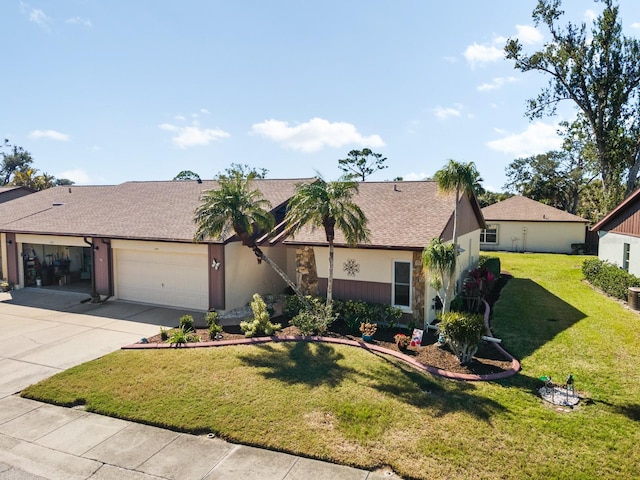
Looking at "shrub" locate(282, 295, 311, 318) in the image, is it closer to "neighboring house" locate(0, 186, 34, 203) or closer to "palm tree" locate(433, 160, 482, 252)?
"palm tree" locate(433, 160, 482, 252)

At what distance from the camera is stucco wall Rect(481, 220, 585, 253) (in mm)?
33375

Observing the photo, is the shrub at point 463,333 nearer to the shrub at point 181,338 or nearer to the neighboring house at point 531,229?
the shrub at point 181,338

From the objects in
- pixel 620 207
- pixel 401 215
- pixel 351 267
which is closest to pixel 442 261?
pixel 351 267

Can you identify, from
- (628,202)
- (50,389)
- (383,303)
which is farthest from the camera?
(628,202)

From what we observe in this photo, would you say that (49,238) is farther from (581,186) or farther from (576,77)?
(581,186)

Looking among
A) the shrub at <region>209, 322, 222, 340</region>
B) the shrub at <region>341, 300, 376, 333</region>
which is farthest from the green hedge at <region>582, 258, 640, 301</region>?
the shrub at <region>209, 322, 222, 340</region>

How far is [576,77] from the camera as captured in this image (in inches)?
1124

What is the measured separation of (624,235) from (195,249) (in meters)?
19.6

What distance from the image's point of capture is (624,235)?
755 inches

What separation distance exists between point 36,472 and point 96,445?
0.90 m

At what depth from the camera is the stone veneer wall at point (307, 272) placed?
14688mm

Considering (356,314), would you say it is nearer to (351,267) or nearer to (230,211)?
(351,267)

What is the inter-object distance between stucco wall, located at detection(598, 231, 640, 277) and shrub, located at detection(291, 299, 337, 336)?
14.0 metres

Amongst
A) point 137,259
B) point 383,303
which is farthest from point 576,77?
point 137,259
